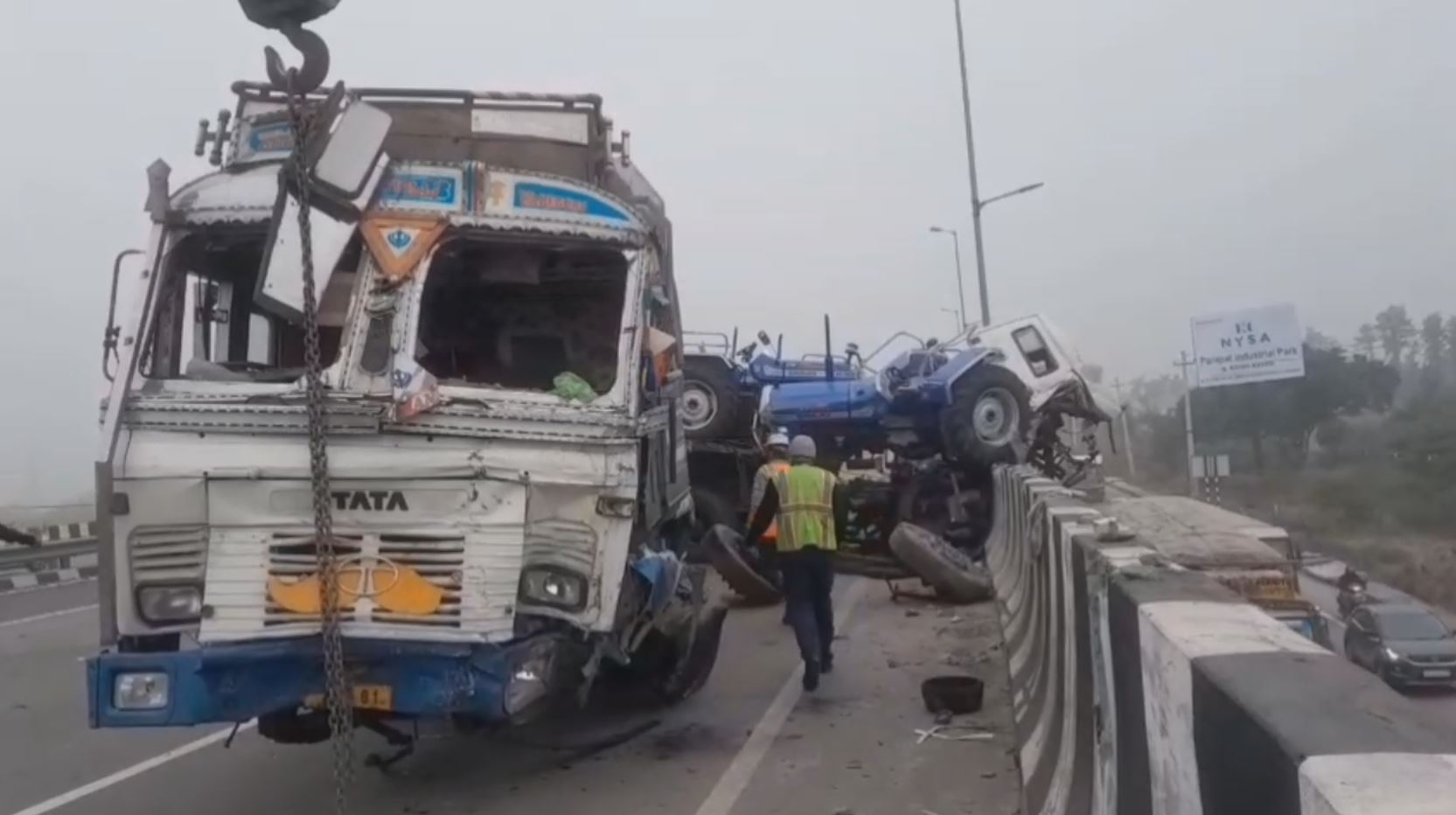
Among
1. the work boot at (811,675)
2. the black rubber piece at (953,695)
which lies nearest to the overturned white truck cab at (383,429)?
the black rubber piece at (953,695)

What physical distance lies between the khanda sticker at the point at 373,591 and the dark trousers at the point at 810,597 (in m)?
3.83

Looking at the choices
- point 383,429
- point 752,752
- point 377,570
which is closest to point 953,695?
point 752,752

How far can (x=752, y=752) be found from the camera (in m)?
7.58

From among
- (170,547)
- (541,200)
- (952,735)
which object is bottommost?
(952,735)

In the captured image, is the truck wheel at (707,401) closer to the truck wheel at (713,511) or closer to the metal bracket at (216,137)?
the truck wheel at (713,511)

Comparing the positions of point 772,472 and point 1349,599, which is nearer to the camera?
point 772,472

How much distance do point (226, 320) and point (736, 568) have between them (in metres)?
6.78

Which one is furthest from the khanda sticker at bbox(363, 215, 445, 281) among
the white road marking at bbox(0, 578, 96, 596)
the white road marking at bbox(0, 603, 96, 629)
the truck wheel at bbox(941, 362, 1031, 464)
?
the white road marking at bbox(0, 578, 96, 596)

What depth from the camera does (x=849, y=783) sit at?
22.5 feet

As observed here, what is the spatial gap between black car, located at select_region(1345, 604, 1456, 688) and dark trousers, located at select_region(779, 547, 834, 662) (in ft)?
33.6

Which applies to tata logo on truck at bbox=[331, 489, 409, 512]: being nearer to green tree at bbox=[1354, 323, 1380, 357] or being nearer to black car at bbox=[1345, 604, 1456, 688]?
black car at bbox=[1345, 604, 1456, 688]

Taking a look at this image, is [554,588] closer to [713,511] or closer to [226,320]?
[226,320]

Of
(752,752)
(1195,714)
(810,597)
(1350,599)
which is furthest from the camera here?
(1350,599)

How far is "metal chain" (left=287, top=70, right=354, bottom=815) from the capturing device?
514 centimetres
